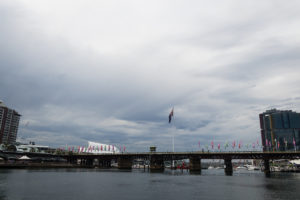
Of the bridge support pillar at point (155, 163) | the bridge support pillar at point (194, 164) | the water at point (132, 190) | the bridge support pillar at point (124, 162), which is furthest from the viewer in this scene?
the bridge support pillar at point (124, 162)

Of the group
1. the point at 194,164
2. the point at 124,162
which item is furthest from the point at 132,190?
the point at 124,162

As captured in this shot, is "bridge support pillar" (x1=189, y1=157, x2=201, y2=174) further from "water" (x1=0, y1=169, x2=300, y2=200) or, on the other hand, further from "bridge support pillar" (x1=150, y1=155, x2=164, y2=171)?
"water" (x1=0, y1=169, x2=300, y2=200)

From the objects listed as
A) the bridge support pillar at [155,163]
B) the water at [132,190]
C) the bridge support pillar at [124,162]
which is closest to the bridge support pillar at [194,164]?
the bridge support pillar at [155,163]

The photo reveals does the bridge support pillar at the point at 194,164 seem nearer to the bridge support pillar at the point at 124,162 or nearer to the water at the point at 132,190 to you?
the bridge support pillar at the point at 124,162

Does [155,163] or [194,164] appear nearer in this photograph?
[194,164]

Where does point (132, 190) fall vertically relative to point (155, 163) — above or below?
below

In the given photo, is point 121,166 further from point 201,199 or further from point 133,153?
point 201,199

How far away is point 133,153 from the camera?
185m

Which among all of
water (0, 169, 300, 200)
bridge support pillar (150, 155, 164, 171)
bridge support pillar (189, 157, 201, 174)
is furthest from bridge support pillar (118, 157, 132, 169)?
water (0, 169, 300, 200)

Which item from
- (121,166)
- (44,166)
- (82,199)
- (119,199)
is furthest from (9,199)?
(121,166)

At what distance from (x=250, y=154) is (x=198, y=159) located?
3894cm

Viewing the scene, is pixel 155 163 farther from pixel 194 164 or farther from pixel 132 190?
pixel 132 190

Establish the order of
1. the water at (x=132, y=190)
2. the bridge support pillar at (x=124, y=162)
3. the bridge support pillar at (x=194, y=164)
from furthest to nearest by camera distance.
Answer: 1. the bridge support pillar at (x=124, y=162)
2. the bridge support pillar at (x=194, y=164)
3. the water at (x=132, y=190)

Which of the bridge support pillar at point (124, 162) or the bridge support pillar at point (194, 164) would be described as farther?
the bridge support pillar at point (124, 162)
